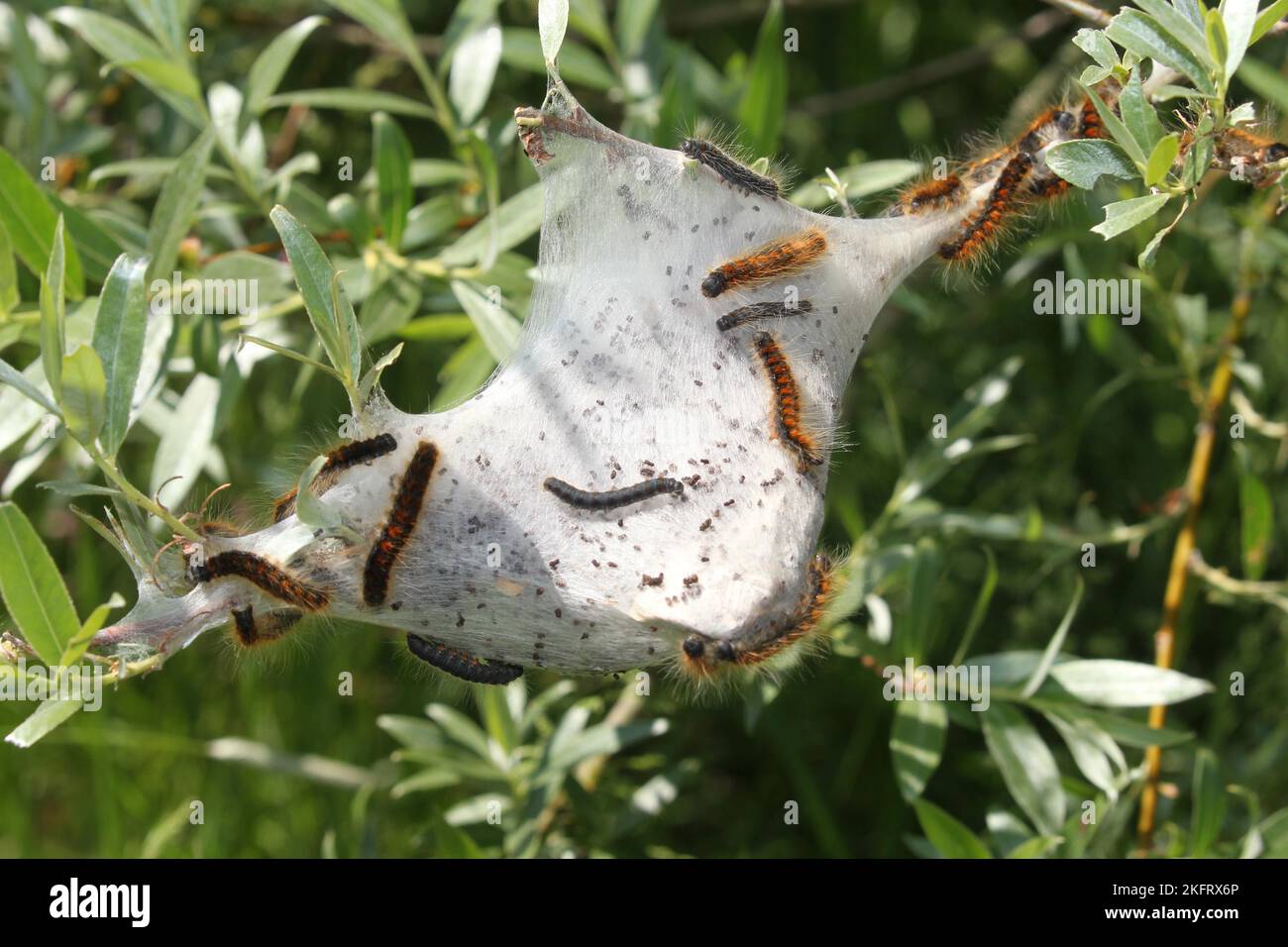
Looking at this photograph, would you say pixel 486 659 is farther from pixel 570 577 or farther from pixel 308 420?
pixel 308 420

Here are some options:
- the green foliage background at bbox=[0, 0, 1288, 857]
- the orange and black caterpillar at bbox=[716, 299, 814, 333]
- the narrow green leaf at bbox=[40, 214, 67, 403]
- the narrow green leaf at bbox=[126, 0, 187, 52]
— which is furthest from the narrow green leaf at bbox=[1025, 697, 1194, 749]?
the narrow green leaf at bbox=[126, 0, 187, 52]

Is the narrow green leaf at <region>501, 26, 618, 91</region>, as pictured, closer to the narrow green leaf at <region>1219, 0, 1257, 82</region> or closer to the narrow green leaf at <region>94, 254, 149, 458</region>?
the narrow green leaf at <region>94, 254, 149, 458</region>

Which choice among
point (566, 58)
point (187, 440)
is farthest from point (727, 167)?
point (187, 440)

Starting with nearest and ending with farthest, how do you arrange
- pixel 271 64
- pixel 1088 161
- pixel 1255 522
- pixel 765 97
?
1. pixel 1088 161
2. pixel 271 64
3. pixel 765 97
4. pixel 1255 522

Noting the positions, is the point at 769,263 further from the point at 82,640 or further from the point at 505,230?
the point at 82,640

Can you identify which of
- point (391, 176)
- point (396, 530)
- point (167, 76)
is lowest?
point (396, 530)

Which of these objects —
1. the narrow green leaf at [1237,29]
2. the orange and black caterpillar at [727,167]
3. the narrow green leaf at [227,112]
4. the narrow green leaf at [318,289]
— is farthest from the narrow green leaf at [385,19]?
the narrow green leaf at [1237,29]

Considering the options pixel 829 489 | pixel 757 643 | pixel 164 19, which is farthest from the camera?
pixel 829 489

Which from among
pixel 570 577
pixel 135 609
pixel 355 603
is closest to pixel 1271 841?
pixel 570 577
